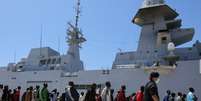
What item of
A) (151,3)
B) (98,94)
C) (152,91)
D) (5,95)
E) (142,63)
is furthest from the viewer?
(151,3)

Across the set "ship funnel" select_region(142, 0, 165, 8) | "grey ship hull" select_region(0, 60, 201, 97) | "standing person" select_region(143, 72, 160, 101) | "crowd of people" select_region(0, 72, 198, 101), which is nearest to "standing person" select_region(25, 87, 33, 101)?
"crowd of people" select_region(0, 72, 198, 101)

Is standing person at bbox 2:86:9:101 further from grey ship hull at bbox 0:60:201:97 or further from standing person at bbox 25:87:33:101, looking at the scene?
grey ship hull at bbox 0:60:201:97

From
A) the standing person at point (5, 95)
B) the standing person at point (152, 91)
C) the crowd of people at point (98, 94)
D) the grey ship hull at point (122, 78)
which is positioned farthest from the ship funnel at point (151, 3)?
the standing person at point (152, 91)

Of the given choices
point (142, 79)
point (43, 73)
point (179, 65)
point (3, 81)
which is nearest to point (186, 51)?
point (179, 65)

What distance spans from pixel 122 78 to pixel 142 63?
1811 millimetres

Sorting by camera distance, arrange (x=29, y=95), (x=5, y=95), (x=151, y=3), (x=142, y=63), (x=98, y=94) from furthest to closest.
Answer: (x=151, y=3) < (x=142, y=63) < (x=29, y=95) < (x=5, y=95) < (x=98, y=94)

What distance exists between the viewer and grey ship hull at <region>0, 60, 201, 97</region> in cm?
1867

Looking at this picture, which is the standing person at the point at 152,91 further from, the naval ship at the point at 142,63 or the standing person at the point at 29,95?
the naval ship at the point at 142,63

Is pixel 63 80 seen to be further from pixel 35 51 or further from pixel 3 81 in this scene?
pixel 3 81

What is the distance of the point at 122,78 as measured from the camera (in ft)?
69.3

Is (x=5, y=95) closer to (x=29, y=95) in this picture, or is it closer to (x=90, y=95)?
(x=29, y=95)

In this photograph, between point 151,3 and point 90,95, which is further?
point 151,3

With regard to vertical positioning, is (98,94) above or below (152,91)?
below

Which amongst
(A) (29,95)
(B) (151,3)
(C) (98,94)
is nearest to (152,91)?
(C) (98,94)
